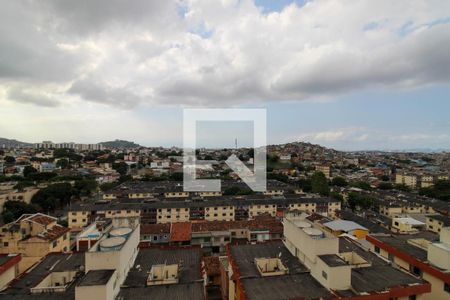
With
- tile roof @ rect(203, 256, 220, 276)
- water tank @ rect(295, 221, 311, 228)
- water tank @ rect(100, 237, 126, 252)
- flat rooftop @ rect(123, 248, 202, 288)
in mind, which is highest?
water tank @ rect(295, 221, 311, 228)

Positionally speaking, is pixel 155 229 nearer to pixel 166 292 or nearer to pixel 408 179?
pixel 166 292

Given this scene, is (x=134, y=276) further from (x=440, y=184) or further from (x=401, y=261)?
(x=440, y=184)

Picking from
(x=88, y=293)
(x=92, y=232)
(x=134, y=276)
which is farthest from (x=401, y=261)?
(x=92, y=232)

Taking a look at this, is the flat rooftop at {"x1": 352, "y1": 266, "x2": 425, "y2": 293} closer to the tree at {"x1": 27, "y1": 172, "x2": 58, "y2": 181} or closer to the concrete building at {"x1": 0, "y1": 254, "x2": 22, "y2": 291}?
the concrete building at {"x1": 0, "y1": 254, "x2": 22, "y2": 291}

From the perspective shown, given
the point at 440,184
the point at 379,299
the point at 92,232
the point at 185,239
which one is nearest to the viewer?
the point at 379,299

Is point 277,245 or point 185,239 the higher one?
point 277,245

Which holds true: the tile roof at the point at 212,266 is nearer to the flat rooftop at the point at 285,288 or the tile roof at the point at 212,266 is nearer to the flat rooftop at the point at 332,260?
the flat rooftop at the point at 285,288

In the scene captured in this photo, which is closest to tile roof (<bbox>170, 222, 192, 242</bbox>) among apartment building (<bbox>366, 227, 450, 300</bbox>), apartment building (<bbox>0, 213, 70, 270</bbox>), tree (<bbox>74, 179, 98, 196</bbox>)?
apartment building (<bbox>0, 213, 70, 270</bbox>)

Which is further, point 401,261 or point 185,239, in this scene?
point 185,239
